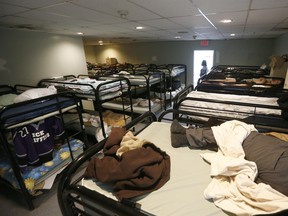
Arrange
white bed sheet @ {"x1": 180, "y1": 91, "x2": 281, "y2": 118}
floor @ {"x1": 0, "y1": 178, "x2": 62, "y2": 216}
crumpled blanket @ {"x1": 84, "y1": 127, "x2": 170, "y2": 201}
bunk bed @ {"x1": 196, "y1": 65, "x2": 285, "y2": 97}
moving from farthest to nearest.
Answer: bunk bed @ {"x1": 196, "y1": 65, "x2": 285, "y2": 97}
white bed sheet @ {"x1": 180, "y1": 91, "x2": 281, "y2": 118}
floor @ {"x1": 0, "y1": 178, "x2": 62, "y2": 216}
crumpled blanket @ {"x1": 84, "y1": 127, "x2": 170, "y2": 201}

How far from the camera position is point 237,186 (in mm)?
918

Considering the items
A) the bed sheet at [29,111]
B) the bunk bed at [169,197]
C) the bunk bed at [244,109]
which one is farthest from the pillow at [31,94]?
the bunk bed at [244,109]

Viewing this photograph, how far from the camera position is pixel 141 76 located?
4.40m

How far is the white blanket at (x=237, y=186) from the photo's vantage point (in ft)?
2.60

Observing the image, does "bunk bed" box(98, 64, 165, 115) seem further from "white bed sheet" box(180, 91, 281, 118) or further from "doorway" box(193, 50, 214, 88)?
"doorway" box(193, 50, 214, 88)

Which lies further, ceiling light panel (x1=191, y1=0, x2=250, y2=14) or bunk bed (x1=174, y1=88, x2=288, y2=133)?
bunk bed (x1=174, y1=88, x2=288, y2=133)

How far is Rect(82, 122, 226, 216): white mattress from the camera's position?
87cm

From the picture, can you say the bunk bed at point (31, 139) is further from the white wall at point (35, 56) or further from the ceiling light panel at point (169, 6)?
the ceiling light panel at point (169, 6)

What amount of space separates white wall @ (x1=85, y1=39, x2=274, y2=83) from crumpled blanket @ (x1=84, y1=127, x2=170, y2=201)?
6.41 meters

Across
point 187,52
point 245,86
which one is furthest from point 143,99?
point 187,52

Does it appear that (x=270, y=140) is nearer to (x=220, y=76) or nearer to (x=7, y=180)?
(x=7, y=180)

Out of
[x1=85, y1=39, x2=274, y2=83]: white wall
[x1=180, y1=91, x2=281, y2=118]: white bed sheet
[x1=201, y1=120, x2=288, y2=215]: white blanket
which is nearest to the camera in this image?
[x1=201, y1=120, x2=288, y2=215]: white blanket

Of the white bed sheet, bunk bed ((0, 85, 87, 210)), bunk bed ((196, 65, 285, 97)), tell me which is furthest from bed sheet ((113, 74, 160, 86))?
bunk bed ((0, 85, 87, 210))

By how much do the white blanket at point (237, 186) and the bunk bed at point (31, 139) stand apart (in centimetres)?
175
